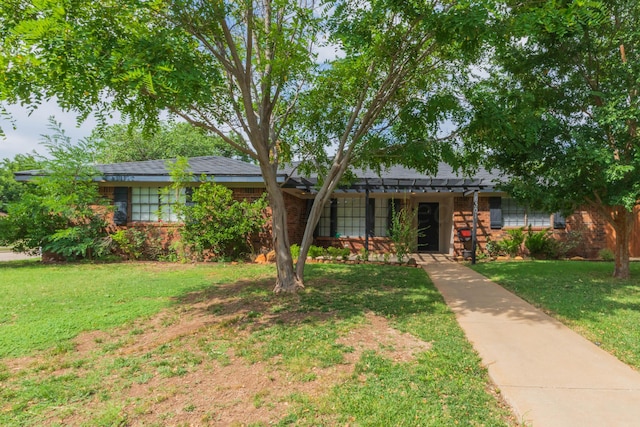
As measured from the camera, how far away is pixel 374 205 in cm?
1356

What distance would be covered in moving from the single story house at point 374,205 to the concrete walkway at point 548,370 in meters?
5.85

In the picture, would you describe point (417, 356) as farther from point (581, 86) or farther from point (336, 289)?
point (581, 86)

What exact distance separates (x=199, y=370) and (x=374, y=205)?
35.4 ft

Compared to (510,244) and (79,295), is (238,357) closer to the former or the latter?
(79,295)

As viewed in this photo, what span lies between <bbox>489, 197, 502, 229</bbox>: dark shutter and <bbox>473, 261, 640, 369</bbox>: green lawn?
87.2 inches

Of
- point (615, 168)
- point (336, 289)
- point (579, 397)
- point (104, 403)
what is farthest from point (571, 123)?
point (104, 403)

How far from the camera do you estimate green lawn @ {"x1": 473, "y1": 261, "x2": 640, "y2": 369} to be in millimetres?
4191

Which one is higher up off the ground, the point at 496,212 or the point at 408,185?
the point at 408,185

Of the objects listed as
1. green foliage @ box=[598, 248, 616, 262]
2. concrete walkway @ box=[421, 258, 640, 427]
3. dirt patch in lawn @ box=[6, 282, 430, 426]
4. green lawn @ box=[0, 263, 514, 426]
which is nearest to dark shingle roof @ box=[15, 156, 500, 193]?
green foliage @ box=[598, 248, 616, 262]

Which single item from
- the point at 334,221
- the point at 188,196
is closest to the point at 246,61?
the point at 188,196

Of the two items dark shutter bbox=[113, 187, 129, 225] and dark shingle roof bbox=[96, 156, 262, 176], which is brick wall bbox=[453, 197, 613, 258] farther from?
dark shutter bbox=[113, 187, 129, 225]

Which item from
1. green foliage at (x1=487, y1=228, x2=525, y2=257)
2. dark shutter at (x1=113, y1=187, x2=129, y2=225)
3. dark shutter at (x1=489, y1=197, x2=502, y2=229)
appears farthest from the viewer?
dark shutter at (x1=489, y1=197, x2=502, y2=229)

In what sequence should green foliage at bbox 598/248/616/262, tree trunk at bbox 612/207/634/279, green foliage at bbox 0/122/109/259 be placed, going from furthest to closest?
green foliage at bbox 598/248/616/262, green foliage at bbox 0/122/109/259, tree trunk at bbox 612/207/634/279

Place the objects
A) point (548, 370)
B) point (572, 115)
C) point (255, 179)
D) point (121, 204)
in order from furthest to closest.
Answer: point (121, 204)
point (255, 179)
point (572, 115)
point (548, 370)
